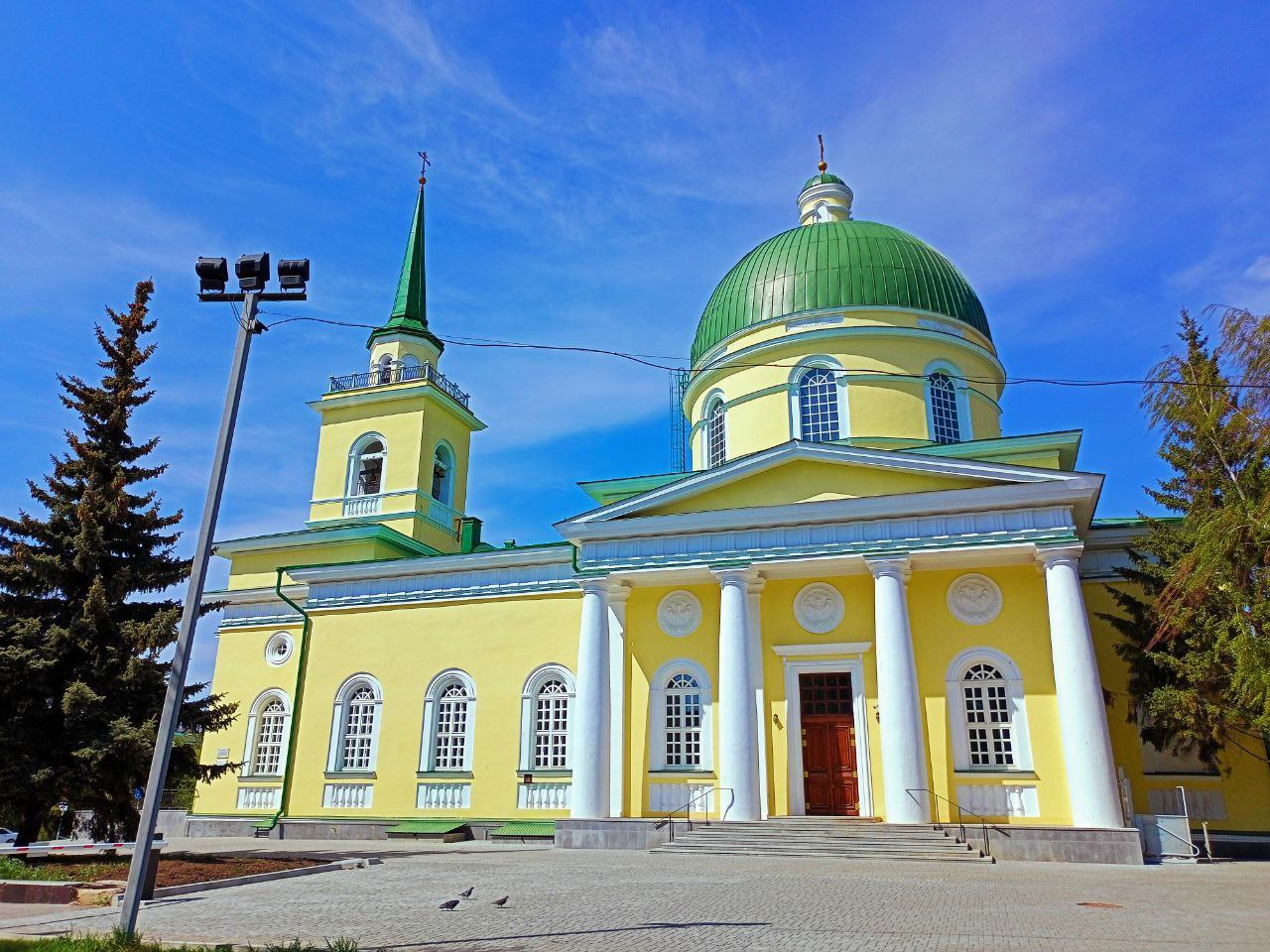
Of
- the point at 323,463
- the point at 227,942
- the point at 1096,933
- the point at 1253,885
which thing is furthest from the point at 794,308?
the point at 227,942

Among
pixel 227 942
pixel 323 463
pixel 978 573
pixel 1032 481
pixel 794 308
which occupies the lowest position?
pixel 227 942

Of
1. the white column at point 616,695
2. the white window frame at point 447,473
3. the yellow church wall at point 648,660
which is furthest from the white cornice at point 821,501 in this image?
the white window frame at point 447,473

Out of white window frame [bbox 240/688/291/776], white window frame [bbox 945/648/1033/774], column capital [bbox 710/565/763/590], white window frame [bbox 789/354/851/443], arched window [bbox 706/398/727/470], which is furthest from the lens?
arched window [bbox 706/398/727/470]

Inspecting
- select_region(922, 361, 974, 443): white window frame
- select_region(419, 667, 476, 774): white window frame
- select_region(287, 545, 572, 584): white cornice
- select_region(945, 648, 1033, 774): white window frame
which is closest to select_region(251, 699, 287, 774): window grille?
select_region(287, 545, 572, 584): white cornice

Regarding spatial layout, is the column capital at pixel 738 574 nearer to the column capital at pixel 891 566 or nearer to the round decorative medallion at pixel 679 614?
the round decorative medallion at pixel 679 614

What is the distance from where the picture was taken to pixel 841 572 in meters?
19.8

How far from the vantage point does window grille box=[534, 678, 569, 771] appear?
2166 centimetres

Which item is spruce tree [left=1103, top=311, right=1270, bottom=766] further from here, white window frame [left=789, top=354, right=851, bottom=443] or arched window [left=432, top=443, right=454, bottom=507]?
arched window [left=432, top=443, right=454, bottom=507]

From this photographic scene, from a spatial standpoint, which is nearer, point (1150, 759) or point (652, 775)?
point (1150, 759)

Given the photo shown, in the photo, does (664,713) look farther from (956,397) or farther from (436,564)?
(956,397)

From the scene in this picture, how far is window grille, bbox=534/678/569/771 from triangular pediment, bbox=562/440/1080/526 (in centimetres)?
413

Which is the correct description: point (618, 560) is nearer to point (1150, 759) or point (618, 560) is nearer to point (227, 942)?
point (1150, 759)

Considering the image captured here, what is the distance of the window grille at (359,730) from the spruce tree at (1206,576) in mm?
16295

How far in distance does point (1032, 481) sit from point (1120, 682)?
4367 mm
